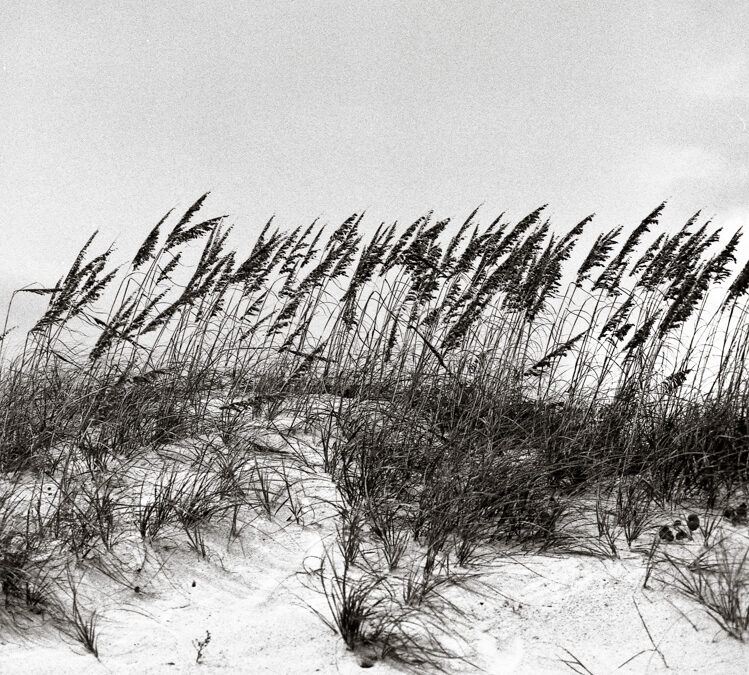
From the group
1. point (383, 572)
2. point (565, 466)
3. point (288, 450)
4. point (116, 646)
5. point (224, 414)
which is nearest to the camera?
point (116, 646)

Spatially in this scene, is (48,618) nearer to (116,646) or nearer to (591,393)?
(116,646)

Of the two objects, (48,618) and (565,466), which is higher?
(565,466)

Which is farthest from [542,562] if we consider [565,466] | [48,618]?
[48,618]

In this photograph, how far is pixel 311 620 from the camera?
8.77 ft

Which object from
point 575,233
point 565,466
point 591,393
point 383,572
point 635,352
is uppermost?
point 575,233

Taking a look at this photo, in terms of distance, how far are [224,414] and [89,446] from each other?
0.90 metres

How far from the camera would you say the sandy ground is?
2.47m

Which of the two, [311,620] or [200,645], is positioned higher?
[311,620]

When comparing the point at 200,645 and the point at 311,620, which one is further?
the point at 311,620

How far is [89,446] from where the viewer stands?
3746 millimetres

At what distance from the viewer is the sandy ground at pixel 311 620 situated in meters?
2.47

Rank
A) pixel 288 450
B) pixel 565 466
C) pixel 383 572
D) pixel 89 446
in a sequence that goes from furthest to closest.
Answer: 1. pixel 288 450
2. pixel 89 446
3. pixel 565 466
4. pixel 383 572

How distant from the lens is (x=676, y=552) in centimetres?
303

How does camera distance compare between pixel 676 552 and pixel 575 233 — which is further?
pixel 575 233
